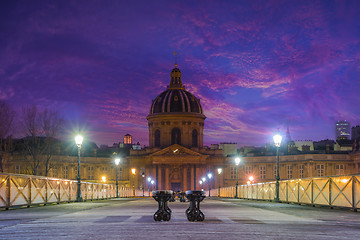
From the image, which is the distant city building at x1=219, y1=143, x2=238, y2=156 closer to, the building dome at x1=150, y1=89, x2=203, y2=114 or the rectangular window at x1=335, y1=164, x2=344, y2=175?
the building dome at x1=150, y1=89, x2=203, y2=114

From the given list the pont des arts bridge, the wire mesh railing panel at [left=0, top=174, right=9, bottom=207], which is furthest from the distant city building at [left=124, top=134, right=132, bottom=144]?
the wire mesh railing panel at [left=0, top=174, right=9, bottom=207]

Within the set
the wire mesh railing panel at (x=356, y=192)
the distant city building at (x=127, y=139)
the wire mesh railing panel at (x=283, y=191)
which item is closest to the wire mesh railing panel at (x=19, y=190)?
the wire mesh railing panel at (x=356, y=192)

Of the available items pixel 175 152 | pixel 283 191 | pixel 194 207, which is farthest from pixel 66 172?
pixel 194 207

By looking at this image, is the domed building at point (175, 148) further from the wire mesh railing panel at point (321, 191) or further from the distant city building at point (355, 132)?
the wire mesh railing panel at point (321, 191)

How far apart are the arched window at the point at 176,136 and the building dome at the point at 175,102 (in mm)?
4998

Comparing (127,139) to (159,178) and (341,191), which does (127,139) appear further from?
(341,191)

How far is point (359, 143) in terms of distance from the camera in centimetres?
9500

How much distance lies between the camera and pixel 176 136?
372 ft

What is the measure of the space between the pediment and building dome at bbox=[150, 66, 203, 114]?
10657 millimetres

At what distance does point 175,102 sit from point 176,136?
27.4 feet


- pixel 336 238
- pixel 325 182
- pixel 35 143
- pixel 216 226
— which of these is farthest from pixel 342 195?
pixel 35 143

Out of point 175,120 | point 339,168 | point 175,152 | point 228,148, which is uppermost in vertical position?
point 175,120

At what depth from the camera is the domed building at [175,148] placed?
107 metres

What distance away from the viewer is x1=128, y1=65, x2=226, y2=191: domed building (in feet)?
350
